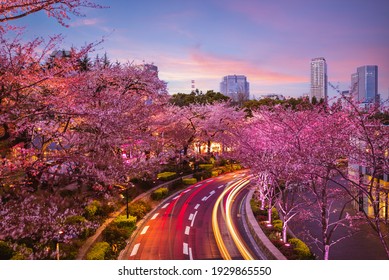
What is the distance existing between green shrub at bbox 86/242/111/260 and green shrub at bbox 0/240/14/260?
2.19 metres

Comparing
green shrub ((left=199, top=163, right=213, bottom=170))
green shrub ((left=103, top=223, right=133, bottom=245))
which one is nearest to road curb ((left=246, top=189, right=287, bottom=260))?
green shrub ((left=103, top=223, right=133, bottom=245))

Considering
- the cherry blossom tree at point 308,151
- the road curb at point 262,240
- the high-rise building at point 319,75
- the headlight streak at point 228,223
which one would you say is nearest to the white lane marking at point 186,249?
the headlight streak at point 228,223

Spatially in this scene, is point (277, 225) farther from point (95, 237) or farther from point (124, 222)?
point (95, 237)

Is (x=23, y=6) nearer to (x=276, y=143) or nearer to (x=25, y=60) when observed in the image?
(x=25, y=60)

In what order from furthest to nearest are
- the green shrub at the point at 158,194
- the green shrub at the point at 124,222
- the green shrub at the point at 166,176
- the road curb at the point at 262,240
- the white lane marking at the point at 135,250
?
the green shrub at the point at 166,176, the green shrub at the point at 158,194, the green shrub at the point at 124,222, the white lane marking at the point at 135,250, the road curb at the point at 262,240

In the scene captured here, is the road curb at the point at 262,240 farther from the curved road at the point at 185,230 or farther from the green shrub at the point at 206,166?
the green shrub at the point at 206,166

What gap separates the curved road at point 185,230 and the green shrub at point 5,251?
3.78 m

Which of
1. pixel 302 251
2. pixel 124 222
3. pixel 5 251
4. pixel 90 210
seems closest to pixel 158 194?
Answer: pixel 124 222

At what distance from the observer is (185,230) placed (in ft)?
43.3

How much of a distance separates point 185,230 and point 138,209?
2.82 meters

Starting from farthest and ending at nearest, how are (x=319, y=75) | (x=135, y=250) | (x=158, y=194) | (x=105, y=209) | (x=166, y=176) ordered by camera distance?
(x=166, y=176) < (x=158, y=194) < (x=105, y=209) < (x=135, y=250) < (x=319, y=75)

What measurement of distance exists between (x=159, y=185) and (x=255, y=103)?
21361 millimetres

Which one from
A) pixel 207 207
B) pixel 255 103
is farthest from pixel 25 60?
pixel 255 103

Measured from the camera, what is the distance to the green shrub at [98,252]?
30.1ft
